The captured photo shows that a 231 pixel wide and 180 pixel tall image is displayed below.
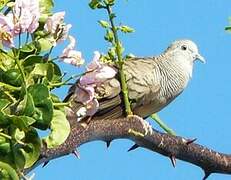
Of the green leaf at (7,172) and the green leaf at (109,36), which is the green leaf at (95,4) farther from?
the green leaf at (7,172)

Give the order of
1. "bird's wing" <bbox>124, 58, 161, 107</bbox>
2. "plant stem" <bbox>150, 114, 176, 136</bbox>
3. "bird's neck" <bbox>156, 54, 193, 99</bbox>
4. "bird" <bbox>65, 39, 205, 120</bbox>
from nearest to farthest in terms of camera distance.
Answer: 1. "plant stem" <bbox>150, 114, 176, 136</bbox>
2. "bird" <bbox>65, 39, 205, 120</bbox>
3. "bird's wing" <bbox>124, 58, 161, 107</bbox>
4. "bird's neck" <bbox>156, 54, 193, 99</bbox>

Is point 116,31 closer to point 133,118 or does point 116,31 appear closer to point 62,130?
point 133,118

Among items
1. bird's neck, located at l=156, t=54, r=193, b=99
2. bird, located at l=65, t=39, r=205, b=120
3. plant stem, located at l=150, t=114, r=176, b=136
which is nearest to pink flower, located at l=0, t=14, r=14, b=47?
plant stem, located at l=150, t=114, r=176, b=136

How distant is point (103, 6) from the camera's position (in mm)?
1522

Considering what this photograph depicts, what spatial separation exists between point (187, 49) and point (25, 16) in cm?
270

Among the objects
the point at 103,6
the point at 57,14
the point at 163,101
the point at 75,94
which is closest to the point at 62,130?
the point at 75,94

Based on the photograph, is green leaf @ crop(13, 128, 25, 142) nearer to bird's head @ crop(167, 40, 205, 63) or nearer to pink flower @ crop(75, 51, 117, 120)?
pink flower @ crop(75, 51, 117, 120)

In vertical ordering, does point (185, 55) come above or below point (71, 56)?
below

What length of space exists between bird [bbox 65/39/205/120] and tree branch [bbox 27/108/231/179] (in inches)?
21.7

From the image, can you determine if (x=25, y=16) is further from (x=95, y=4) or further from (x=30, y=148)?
(x=95, y=4)

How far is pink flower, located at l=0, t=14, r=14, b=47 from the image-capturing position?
3.82ft

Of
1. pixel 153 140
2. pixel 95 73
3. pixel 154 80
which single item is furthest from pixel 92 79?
pixel 154 80

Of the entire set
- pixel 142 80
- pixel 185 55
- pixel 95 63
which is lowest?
pixel 185 55

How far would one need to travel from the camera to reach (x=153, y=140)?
1645 mm
